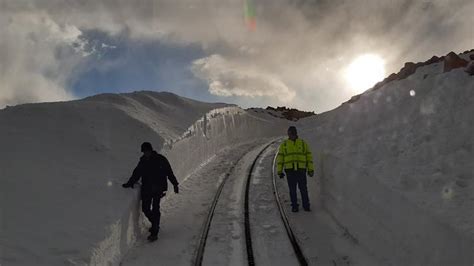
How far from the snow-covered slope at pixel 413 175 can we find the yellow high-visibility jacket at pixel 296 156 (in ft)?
2.63

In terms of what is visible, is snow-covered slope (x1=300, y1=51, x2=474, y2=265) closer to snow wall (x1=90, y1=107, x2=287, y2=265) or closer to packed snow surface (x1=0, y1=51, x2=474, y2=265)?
packed snow surface (x1=0, y1=51, x2=474, y2=265)

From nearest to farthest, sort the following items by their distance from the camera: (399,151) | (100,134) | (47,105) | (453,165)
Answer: (453,165) → (399,151) → (100,134) → (47,105)

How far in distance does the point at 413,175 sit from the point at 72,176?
676 cm

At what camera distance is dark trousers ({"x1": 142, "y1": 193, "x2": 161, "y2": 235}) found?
960cm

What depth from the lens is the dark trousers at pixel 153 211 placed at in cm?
960

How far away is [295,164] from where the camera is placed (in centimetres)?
1145

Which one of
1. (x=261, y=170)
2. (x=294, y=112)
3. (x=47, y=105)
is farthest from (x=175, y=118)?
(x=294, y=112)

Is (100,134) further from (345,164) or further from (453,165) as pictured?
(453,165)

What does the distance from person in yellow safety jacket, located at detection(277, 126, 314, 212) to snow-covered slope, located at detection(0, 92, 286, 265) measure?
3.74 metres

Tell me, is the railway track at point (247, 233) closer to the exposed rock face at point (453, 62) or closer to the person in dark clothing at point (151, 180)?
the person in dark clothing at point (151, 180)

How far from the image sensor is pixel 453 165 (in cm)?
814

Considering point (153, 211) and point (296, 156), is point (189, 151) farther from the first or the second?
point (153, 211)

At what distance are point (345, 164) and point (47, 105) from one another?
953cm

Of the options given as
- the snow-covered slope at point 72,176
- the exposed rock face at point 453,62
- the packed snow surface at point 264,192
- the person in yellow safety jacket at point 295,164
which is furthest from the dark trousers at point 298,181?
the exposed rock face at point 453,62
